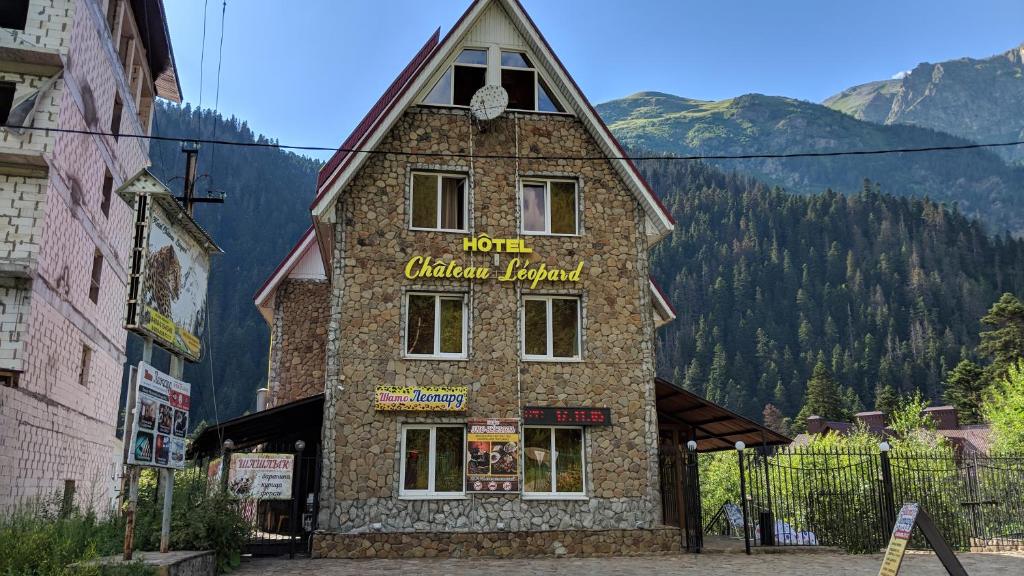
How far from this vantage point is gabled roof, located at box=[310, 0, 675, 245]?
62.4ft

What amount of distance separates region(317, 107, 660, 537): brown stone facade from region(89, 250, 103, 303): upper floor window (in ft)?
36.5

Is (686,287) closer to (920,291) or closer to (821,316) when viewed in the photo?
(821,316)

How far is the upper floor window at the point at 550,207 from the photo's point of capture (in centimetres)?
2034

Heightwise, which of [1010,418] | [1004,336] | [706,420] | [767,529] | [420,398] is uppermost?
[1004,336]

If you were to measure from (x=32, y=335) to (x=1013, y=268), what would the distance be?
18398 centimetres

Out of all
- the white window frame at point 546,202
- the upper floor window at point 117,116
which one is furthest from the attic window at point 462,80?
the upper floor window at point 117,116

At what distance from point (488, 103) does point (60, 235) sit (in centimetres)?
1145

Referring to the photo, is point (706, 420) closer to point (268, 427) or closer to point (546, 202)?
point (546, 202)

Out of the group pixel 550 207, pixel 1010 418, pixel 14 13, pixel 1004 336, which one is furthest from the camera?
pixel 1004 336

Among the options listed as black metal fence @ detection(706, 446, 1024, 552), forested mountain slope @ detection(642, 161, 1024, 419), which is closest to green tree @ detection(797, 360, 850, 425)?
forested mountain slope @ detection(642, 161, 1024, 419)

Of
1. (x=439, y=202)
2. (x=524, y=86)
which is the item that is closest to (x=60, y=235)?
(x=439, y=202)

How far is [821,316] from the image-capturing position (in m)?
161

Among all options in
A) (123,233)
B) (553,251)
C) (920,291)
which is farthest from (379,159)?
(920,291)

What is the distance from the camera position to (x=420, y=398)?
60.4ft
